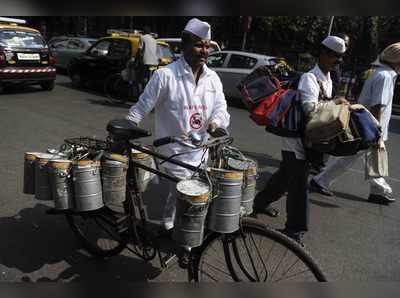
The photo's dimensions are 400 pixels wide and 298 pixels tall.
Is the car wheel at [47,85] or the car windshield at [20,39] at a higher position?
the car windshield at [20,39]

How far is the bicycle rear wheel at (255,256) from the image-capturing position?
6.57 ft

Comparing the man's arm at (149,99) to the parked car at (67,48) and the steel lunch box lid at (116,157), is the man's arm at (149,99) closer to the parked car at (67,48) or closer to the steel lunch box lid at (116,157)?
the steel lunch box lid at (116,157)

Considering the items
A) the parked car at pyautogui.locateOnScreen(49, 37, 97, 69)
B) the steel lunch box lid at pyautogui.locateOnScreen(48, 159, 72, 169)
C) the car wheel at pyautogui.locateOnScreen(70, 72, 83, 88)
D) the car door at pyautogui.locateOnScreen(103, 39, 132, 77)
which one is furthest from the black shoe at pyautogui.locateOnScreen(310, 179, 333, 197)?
the parked car at pyautogui.locateOnScreen(49, 37, 97, 69)

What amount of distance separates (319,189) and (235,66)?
6951 millimetres

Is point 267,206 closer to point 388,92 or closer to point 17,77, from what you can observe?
point 388,92

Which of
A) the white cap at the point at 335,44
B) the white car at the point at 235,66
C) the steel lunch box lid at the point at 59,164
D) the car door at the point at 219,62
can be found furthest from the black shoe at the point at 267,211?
the car door at the point at 219,62

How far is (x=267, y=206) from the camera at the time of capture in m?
3.88

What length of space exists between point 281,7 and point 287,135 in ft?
8.51

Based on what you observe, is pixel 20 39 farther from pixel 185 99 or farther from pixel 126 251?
pixel 185 99

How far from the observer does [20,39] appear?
30.1 ft

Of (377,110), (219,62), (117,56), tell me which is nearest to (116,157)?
(377,110)

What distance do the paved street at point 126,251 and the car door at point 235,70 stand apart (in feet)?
14.3

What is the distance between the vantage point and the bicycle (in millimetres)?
2025

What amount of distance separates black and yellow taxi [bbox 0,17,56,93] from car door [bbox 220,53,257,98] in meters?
5.01
